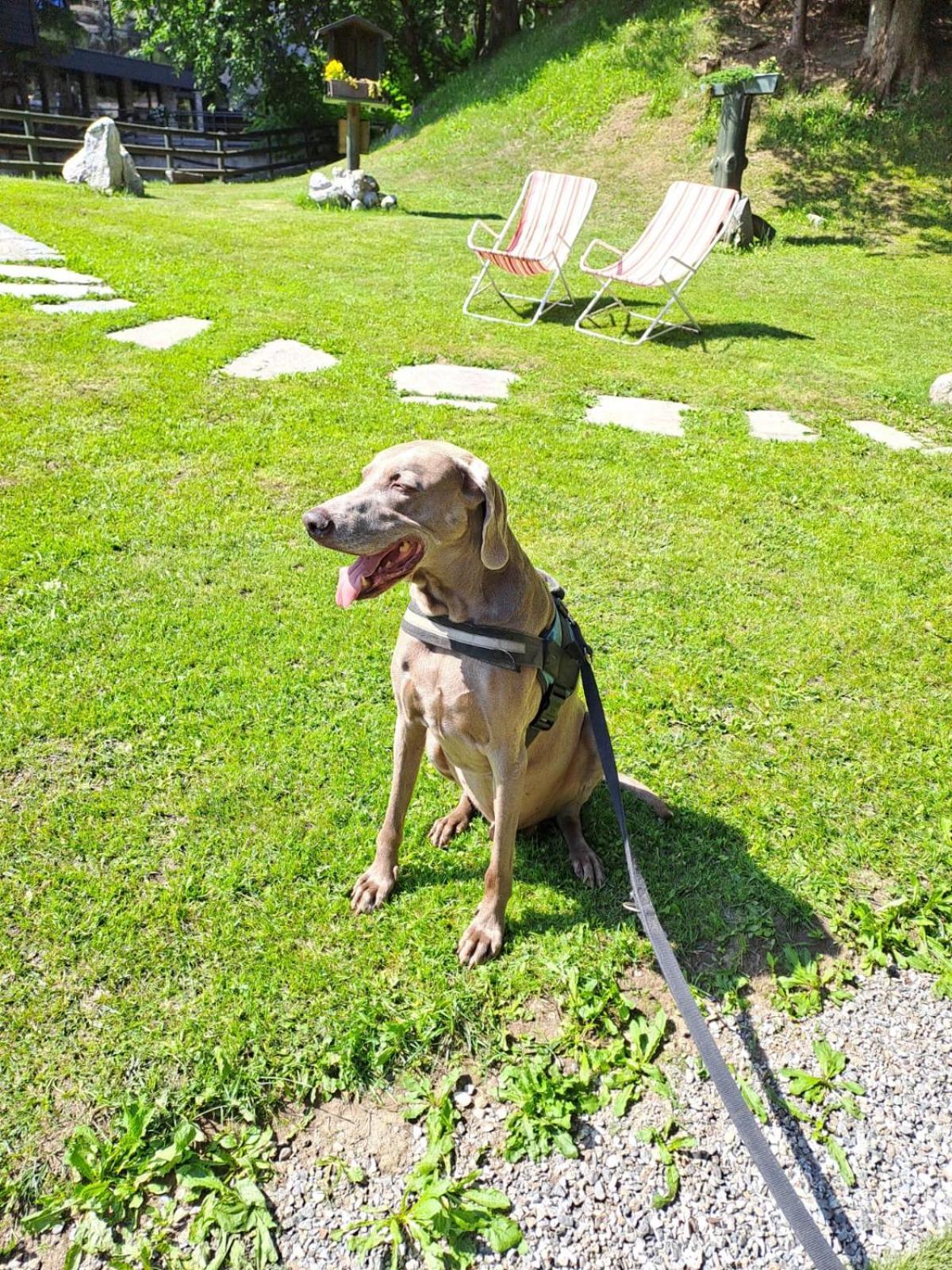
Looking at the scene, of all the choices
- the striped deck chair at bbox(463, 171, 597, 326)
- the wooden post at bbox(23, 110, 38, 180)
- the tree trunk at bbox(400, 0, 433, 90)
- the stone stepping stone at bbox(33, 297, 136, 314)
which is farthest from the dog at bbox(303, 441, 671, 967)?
the tree trunk at bbox(400, 0, 433, 90)

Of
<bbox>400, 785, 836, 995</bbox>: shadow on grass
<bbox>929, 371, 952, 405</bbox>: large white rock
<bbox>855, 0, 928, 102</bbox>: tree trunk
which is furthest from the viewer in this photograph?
<bbox>855, 0, 928, 102</bbox>: tree trunk

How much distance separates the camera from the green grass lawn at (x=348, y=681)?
236 centimetres

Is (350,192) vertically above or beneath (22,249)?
above

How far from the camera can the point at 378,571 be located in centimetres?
204

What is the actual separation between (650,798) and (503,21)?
2734 cm

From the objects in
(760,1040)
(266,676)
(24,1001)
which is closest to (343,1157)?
(24,1001)

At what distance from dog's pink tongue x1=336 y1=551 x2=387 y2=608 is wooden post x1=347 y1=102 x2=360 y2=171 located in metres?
14.6

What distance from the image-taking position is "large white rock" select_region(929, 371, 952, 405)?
23.1 feet

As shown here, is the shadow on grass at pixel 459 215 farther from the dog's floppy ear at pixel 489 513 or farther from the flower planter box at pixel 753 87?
the dog's floppy ear at pixel 489 513

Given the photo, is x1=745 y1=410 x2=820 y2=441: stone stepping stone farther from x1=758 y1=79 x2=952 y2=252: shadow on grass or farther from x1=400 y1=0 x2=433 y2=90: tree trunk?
x1=400 y1=0 x2=433 y2=90: tree trunk

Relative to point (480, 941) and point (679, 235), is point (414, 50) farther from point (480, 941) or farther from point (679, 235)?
point (480, 941)

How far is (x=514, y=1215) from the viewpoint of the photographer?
194 centimetres

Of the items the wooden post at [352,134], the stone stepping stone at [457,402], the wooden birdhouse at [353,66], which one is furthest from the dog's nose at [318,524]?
the wooden post at [352,134]

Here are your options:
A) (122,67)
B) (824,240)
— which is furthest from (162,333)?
(122,67)
